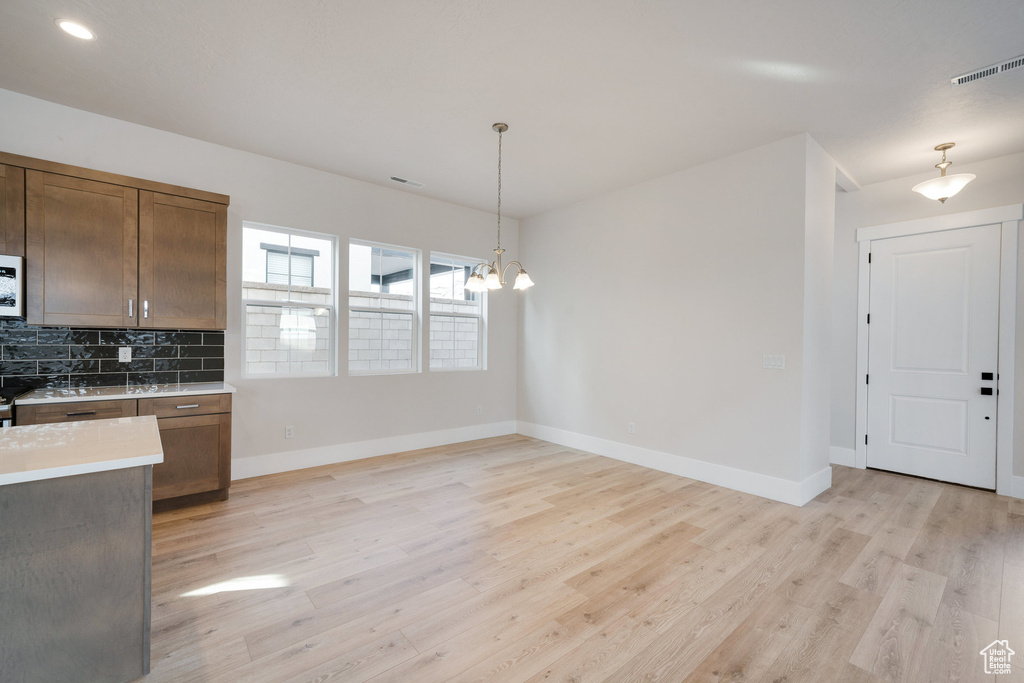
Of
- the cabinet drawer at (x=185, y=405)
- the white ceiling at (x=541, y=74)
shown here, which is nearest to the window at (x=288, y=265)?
the white ceiling at (x=541, y=74)

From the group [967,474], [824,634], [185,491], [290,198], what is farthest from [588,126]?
[967,474]

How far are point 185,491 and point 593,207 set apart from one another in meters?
4.95

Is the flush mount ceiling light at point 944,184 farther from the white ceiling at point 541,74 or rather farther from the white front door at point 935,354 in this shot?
the white front door at point 935,354

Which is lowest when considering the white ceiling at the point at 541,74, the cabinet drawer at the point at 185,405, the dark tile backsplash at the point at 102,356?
the cabinet drawer at the point at 185,405

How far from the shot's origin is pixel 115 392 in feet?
10.7

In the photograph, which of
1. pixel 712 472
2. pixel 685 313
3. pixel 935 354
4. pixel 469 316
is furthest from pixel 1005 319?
pixel 469 316

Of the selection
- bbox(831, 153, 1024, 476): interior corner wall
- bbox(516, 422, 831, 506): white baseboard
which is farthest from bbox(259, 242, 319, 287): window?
bbox(831, 153, 1024, 476): interior corner wall

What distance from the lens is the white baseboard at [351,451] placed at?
4.16m

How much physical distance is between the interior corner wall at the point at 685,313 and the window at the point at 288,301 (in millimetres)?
2768

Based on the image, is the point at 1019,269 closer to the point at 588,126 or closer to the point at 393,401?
the point at 588,126

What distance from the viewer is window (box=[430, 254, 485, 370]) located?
562cm

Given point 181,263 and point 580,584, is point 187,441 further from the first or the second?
point 580,584

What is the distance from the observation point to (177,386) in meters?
3.67

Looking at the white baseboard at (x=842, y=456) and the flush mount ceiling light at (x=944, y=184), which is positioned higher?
the flush mount ceiling light at (x=944, y=184)
